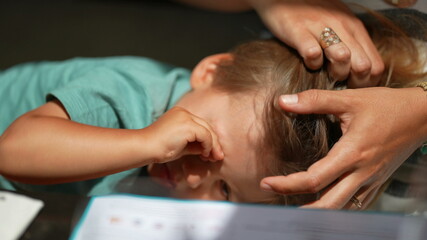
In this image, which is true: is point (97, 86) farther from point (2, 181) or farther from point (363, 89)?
point (363, 89)

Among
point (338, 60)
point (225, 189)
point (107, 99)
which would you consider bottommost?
point (225, 189)

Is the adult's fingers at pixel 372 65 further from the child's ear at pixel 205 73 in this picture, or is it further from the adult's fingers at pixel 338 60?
the child's ear at pixel 205 73

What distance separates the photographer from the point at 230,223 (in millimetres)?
407

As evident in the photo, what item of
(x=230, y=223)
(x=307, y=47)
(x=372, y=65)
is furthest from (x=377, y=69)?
(x=230, y=223)

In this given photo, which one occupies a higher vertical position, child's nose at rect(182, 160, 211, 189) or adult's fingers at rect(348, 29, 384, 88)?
adult's fingers at rect(348, 29, 384, 88)

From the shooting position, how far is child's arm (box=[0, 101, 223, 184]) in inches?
21.9

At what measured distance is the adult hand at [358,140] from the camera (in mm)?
517

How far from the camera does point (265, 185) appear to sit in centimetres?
53

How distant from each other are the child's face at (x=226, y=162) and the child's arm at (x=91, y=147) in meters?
0.02

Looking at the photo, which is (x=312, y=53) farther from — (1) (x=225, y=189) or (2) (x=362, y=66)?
(1) (x=225, y=189)

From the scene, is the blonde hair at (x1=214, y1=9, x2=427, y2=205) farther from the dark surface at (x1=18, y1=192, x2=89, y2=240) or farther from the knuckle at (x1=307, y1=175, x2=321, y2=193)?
the dark surface at (x1=18, y1=192, x2=89, y2=240)

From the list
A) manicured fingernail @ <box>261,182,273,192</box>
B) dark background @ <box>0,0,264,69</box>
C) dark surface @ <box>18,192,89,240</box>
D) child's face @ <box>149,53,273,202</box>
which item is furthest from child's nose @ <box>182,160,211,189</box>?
dark background @ <box>0,0,264,69</box>

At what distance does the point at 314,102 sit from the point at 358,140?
7 centimetres

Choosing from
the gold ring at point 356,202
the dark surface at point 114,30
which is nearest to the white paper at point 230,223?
the gold ring at point 356,202
